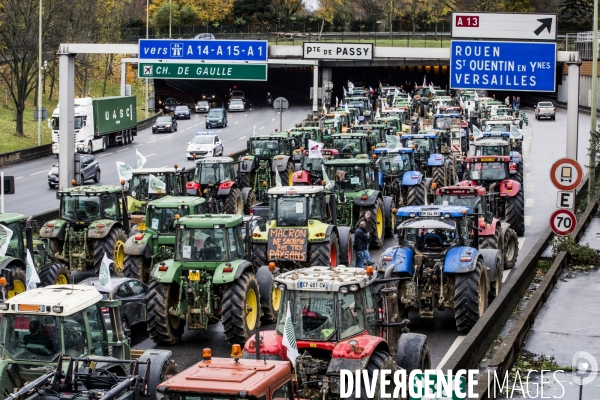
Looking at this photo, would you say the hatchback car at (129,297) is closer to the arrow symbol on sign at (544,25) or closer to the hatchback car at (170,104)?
the arrow symbol on sign at (544,25)

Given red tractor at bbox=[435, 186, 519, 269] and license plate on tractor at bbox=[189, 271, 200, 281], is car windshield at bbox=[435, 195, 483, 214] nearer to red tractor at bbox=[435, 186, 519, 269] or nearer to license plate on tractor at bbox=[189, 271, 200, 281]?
red tractor at bbox=[435, 186, 519, 269]

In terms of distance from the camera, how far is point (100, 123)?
56844mm

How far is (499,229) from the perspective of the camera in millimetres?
23625

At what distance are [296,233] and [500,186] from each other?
28.7 feet

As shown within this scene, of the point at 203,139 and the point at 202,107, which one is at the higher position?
the point at 202,107

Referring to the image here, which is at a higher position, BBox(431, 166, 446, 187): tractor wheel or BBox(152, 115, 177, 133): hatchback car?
BBox(152, 115, 177, 133): hatchback car

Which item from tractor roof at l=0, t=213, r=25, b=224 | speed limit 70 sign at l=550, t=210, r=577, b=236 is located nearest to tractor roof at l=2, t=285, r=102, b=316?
tractor roof at l=0, t=213, r=25, b=224

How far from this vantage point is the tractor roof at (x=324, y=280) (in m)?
13.1

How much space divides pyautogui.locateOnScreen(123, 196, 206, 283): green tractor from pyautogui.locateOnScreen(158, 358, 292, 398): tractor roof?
36.1ft

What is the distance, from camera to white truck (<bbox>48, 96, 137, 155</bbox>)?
54562mm

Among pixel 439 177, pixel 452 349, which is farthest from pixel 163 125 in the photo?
pixel 452 349

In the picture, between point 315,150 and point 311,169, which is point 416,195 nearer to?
point 315,150

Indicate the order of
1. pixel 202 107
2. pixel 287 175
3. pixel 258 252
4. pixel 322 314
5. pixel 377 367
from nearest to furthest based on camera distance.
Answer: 1. pixel 377 367
2. pixel 322 314
3. pixel 258 252
4. pixel 287 175
5. pixel 202 107

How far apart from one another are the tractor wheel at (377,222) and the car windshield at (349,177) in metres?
0.69
